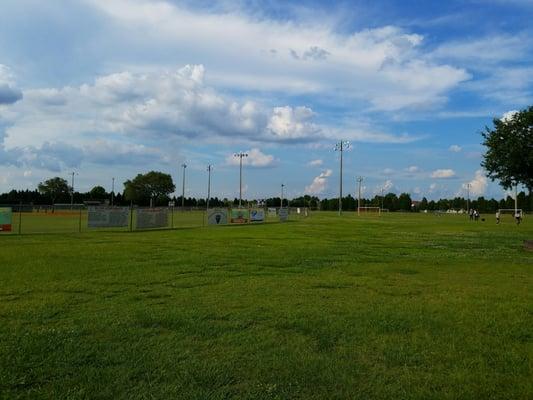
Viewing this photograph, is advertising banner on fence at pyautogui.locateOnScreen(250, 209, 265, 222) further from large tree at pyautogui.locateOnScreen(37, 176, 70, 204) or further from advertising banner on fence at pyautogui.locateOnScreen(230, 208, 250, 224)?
large tree at pyautogui.locateOnScreen(37, 176, 70, 204)

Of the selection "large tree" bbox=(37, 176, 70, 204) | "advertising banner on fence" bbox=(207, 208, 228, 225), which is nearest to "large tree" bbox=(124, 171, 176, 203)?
"large tree" bbox=(37, 176, 70, 204)

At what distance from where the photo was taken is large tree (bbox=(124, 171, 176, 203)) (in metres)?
164

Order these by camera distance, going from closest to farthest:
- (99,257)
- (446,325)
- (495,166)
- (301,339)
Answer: (301,339) → (446,325) → (99,257) → (495,166)

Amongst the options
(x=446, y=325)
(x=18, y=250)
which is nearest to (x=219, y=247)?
(x=18, y=250)

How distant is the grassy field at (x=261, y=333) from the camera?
4996 millimetres

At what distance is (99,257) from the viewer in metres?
15.6

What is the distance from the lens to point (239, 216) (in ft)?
150

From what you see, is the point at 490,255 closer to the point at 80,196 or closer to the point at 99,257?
the point at 99,257

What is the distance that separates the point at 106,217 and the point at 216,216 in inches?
468

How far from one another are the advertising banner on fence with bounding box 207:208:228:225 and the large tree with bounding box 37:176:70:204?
406ft

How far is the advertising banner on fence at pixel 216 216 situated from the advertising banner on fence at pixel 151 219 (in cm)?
479

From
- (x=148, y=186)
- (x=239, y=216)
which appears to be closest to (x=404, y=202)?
(x=148, y=186)

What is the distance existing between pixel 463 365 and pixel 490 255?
14343 millimetres

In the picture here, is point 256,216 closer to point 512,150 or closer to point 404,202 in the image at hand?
point 512,150
